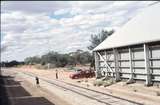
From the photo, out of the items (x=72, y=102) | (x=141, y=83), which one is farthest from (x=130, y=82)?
(x=72, y=102)

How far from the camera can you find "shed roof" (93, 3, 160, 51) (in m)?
32.1

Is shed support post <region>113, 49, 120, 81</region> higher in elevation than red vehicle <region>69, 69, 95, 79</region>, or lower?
higher

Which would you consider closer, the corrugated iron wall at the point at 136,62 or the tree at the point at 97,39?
the corrugated iron wall at the point at 136,62

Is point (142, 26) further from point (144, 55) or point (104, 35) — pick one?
point (104, 35)

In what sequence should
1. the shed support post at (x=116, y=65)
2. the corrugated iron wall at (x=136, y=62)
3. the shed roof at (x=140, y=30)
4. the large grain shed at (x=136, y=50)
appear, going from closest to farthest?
the corrugated iron wall at (x=136, y=62) → the large grain shed at (x=136, y=50) → the shed roof at (x=140, y=30) → the shed support post at (x=116, y=65)

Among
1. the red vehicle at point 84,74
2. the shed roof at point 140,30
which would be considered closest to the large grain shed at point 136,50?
the shed roof at point 140,30

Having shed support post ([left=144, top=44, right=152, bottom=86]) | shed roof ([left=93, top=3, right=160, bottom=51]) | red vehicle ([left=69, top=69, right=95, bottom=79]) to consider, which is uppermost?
shed roof ([left=93, top=3, right=160, bottom=51])

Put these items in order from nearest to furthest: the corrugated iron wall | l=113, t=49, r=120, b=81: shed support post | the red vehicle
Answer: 1. the corrugated iron wall
2. l=113, t=49, r=120, b=81: shed support post
3. the red vehicle

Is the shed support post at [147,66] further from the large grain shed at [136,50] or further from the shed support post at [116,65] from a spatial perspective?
the shed support post at [116,65]

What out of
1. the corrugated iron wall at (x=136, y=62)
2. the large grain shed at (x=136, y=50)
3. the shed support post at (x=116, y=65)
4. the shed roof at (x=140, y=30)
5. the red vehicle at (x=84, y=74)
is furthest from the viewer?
the red vehicle at (x=84, y=74)

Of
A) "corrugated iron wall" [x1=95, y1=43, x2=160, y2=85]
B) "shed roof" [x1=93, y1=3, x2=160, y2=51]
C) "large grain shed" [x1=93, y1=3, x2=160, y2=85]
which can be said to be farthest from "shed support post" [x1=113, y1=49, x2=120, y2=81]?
"shed roof" [x1=93, y1=3, x2=160, y2=51]

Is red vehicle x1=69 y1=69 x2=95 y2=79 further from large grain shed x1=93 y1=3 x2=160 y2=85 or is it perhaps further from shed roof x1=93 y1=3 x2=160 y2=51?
shed roof x1=93 y1=3 x2=160 y2=51

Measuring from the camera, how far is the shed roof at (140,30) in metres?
32.1

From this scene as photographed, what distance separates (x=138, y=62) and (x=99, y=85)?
19.5 feet
